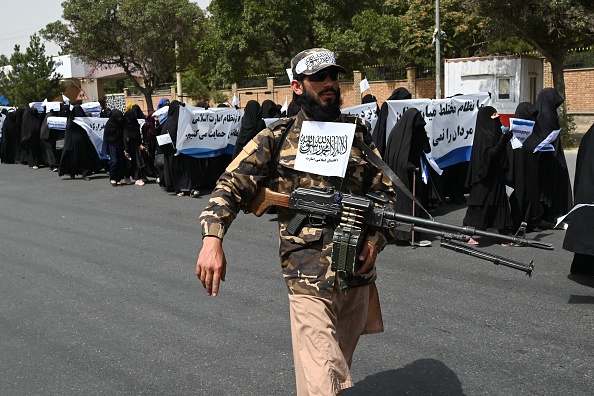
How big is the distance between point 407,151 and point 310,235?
507 cm

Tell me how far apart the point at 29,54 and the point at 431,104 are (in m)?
41.3

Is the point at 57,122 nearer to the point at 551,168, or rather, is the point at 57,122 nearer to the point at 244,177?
the point at 551,168

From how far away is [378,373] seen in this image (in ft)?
14.5

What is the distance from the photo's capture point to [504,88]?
2208 centimetres

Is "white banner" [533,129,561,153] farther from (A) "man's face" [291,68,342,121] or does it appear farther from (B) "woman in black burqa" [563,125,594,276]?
(A) "man's face" [291,68,342,121]

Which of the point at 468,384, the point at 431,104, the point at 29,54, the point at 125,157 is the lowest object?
the point at 468,384

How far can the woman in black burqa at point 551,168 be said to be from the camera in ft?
28.9

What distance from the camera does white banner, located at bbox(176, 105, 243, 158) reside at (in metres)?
12.4

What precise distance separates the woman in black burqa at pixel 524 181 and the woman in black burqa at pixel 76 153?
32.7ft

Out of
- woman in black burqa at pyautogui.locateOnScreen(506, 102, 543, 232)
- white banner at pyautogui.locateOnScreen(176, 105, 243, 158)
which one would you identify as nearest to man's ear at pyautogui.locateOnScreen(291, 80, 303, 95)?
woman in black burqa at pyautogui.locateOnScreen(506, 102, 543, 232)

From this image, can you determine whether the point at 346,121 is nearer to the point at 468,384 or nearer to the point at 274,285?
the point at 468,384

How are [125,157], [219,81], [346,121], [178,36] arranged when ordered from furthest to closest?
[178,36] → [219,81] → [125,157] → [346,121]

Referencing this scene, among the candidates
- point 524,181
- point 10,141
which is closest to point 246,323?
point 524,181

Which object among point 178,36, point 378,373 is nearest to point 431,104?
point 378,373
